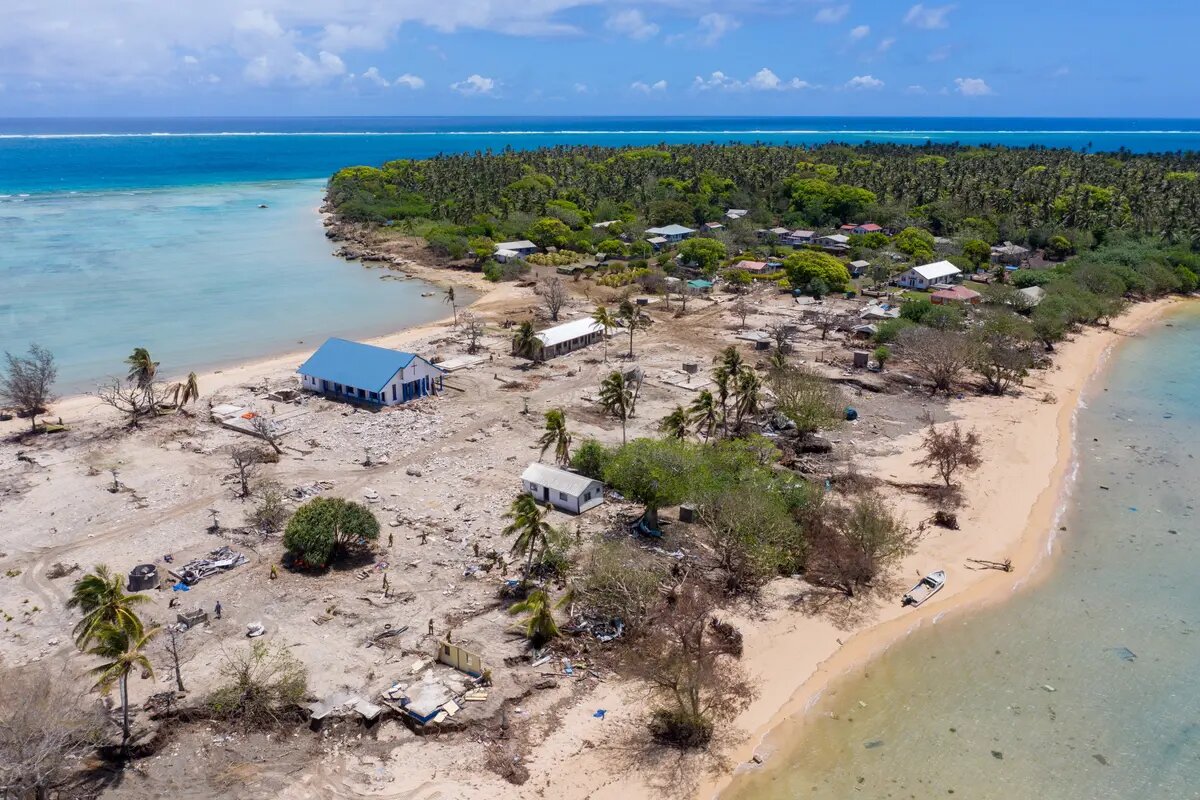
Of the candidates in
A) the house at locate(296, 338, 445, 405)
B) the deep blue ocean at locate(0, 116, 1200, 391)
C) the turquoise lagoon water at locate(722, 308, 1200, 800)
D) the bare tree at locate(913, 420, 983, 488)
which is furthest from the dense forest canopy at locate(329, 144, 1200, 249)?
the turquoise lagoon water at locate(722, 308, 1200, 800)

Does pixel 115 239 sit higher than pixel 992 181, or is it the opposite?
pixel 992 181

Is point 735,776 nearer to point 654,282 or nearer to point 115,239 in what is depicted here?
point 654,282

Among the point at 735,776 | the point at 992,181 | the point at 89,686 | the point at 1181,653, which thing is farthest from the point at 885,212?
the point at 89,686

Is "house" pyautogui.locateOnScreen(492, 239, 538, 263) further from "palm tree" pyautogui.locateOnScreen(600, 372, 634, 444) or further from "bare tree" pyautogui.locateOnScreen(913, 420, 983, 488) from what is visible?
"bare tree" pyautogui.locateOnScreen(913, 420, 983, 488)

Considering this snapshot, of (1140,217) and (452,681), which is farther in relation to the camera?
(1140,217)

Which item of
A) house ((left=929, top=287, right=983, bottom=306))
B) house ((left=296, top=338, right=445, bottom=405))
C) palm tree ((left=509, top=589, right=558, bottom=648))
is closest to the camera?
palm tree ((left=509, top=589, right=558, bottom=648))
